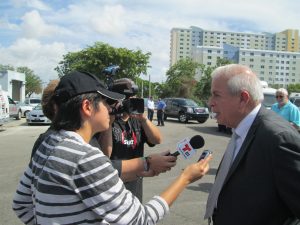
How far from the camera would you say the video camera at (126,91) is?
327 centimetres

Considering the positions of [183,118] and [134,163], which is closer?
[134,163]

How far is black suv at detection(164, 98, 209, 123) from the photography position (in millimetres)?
26266

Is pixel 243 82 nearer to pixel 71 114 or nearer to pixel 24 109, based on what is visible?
pixel 71 114

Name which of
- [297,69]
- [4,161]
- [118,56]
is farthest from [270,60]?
[4,161]

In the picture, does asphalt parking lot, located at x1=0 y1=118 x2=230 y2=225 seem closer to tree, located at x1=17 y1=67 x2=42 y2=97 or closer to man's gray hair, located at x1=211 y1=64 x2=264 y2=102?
man's gray hair, located at x1=211 y1=64 x2=264 y2=102

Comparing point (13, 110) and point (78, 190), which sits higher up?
point (78, 190)

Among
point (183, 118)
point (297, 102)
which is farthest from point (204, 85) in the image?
point (297, 102)

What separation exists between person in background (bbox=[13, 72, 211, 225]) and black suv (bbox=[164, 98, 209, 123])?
2428 cm

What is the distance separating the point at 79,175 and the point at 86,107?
1.27ft

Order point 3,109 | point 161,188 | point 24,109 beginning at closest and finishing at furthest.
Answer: point 161,188
point 3,109
point 24,109

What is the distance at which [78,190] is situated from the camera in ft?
6.02

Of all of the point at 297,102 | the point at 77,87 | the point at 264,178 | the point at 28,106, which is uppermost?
the point at 77,87

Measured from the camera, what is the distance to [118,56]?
4419 cm

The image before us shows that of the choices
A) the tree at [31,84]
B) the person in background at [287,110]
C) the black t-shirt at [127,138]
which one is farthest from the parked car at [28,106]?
the tree at [31,84]
